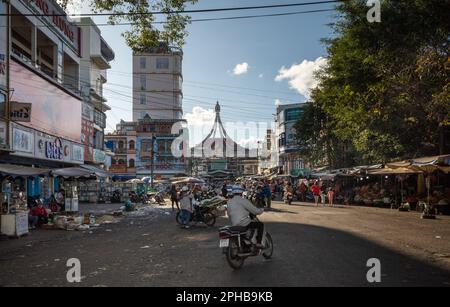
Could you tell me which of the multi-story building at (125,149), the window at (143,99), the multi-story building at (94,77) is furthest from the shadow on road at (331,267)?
the window at (143,99)

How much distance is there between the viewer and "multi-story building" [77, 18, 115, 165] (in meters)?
44.1

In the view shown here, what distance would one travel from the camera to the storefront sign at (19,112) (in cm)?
2144

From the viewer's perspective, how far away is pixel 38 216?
20.0m

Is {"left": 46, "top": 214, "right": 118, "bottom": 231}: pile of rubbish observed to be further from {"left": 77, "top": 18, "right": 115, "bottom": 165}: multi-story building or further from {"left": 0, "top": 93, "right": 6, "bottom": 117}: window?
{"left": 77, "top": 18, "right": 115, "bottom": 165}: multi-story building

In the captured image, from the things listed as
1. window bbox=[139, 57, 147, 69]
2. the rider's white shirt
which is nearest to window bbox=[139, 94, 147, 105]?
window bbox=[139, 57, 147, 69]

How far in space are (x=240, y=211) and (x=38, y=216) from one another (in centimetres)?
1350

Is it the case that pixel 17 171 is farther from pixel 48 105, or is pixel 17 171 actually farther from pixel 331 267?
pixel 331 267

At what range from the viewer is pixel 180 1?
14789mm

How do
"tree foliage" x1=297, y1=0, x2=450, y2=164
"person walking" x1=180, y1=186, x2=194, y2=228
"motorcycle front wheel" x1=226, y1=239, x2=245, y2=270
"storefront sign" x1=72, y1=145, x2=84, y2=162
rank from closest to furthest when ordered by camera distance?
1. "motorcycle front wheel" x1=226, y1=239, x2=245, y2=270
2. "tree foliage" x1=297, y1=0, x2=450, y2=164
3. "person walking" x1=180, y1=186, x2=194, y2=228
4. "storefront sign" x1=72, y1=145, x2=84, y2=162

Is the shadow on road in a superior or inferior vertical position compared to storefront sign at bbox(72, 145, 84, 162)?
inferior

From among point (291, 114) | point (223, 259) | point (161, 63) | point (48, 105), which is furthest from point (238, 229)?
point (161, 63)

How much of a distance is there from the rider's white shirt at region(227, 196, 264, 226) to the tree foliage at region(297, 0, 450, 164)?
11.7 metres
